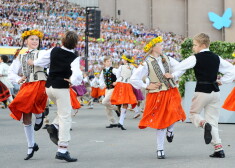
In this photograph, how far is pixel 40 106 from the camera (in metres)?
7.70

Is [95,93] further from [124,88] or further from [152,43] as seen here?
[152,43]

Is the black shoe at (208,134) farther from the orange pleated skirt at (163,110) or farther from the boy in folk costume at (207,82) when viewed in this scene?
the orange pleated skirt at (163,110)

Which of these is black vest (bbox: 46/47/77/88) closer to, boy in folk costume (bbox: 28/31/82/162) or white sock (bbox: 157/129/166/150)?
boy in folk costume (bbox: 28/31/82/162)

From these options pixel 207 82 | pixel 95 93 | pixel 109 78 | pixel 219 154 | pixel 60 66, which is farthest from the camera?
pixel 95 93

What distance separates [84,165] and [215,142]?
1738 mm

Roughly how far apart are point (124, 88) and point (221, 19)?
3543 centimetres

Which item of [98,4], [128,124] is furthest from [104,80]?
[98,4]

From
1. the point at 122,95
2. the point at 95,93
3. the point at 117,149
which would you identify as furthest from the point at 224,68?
the point at 95,93

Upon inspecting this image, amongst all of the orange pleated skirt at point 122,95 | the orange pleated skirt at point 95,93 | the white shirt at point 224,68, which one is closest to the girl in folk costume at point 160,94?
the white shirt at point 224,68

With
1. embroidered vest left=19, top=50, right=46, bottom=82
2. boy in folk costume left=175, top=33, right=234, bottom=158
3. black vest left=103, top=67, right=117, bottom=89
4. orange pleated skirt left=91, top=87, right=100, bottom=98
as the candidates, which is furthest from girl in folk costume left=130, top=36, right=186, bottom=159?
orange pleated skirt left=91, top=87, right=100, bottom=98

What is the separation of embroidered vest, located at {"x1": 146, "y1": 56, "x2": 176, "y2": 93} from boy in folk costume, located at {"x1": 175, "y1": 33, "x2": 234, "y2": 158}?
11.1 inches

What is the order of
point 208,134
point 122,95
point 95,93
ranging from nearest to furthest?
1. point 208,134
2. point 122,95
3. point 95,93

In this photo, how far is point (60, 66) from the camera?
23.5 feet

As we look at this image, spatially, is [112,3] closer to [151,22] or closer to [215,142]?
[151,22]
